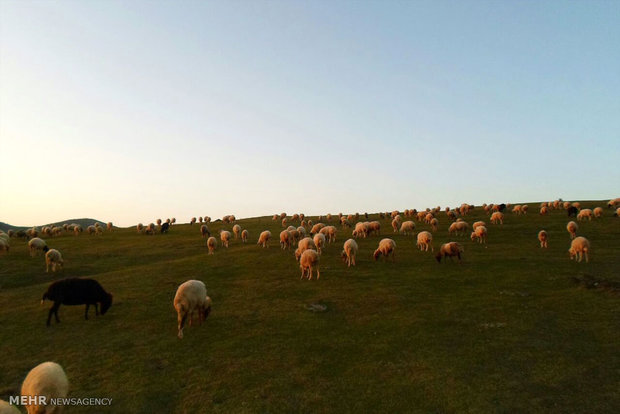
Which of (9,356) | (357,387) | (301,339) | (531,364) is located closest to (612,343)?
(531,364)

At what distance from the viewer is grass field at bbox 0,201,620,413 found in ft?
33.8

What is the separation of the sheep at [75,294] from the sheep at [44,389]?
32.0ft

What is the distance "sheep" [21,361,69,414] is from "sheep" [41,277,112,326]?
9.76 meters

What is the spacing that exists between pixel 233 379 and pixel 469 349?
8386mm

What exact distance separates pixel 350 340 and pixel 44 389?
970cm

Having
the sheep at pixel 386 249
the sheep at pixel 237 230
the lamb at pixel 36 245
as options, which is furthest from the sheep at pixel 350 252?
the lamb at pixel 36 245

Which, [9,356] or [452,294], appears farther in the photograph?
[452,294]

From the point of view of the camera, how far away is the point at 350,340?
14039 millimetres

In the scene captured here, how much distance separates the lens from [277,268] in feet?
87.5

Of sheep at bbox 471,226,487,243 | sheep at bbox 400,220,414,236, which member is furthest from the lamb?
sheep at bbox 471,226,487,243

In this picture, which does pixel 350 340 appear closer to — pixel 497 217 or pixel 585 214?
pixel 497 217

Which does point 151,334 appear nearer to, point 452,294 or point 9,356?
point 9,356

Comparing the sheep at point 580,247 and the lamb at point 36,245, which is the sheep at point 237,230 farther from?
the sheep at point 580,247

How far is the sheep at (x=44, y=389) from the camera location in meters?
8.41
